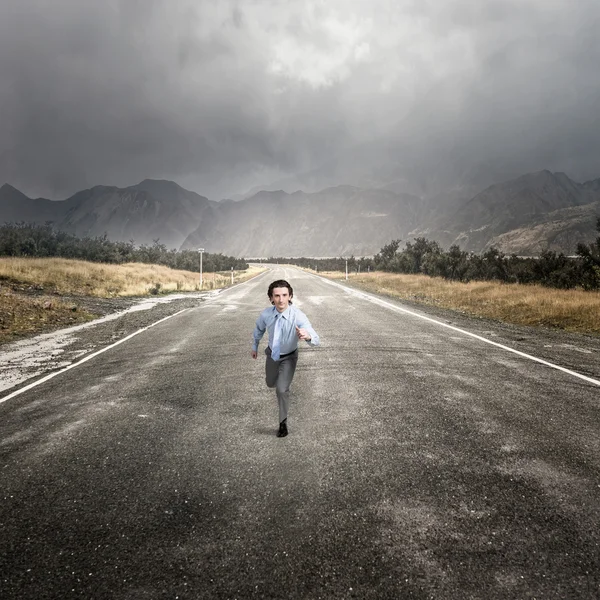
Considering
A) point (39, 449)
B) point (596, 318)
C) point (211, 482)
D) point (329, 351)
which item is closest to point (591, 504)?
point (211, 482)

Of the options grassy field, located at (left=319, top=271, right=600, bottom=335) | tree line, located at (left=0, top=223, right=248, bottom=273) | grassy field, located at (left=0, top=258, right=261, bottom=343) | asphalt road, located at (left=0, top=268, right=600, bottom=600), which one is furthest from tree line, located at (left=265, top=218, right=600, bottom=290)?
tree line, located at (left=0, top=223, right=248, bottom=273)

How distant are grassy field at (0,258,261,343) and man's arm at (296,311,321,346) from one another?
858cm

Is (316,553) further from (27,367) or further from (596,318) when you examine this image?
(596,318)

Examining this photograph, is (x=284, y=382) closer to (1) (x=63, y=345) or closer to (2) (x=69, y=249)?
(1) (x=63, y=345)

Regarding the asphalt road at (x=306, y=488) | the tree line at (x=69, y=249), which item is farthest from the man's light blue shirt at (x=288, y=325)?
the tree line at (x=69, y=249)

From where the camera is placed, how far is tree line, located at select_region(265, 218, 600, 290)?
68.3 feet

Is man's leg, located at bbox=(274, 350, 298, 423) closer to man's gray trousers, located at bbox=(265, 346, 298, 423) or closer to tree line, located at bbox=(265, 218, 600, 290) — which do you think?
man's gray trousers, located at bbox=(265, 346, 298, 423)

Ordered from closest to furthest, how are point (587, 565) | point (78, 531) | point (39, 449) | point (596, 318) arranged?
point (587, 565) < point (78, 531) < point (39, 449) < point (596, 318)

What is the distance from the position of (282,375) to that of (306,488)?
1.16m

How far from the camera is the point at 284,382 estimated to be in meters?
3.62

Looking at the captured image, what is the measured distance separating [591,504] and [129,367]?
615cm

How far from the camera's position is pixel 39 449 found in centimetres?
336

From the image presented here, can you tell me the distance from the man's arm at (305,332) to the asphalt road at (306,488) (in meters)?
0.92

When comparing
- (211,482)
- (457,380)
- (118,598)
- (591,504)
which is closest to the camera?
(118,598)
